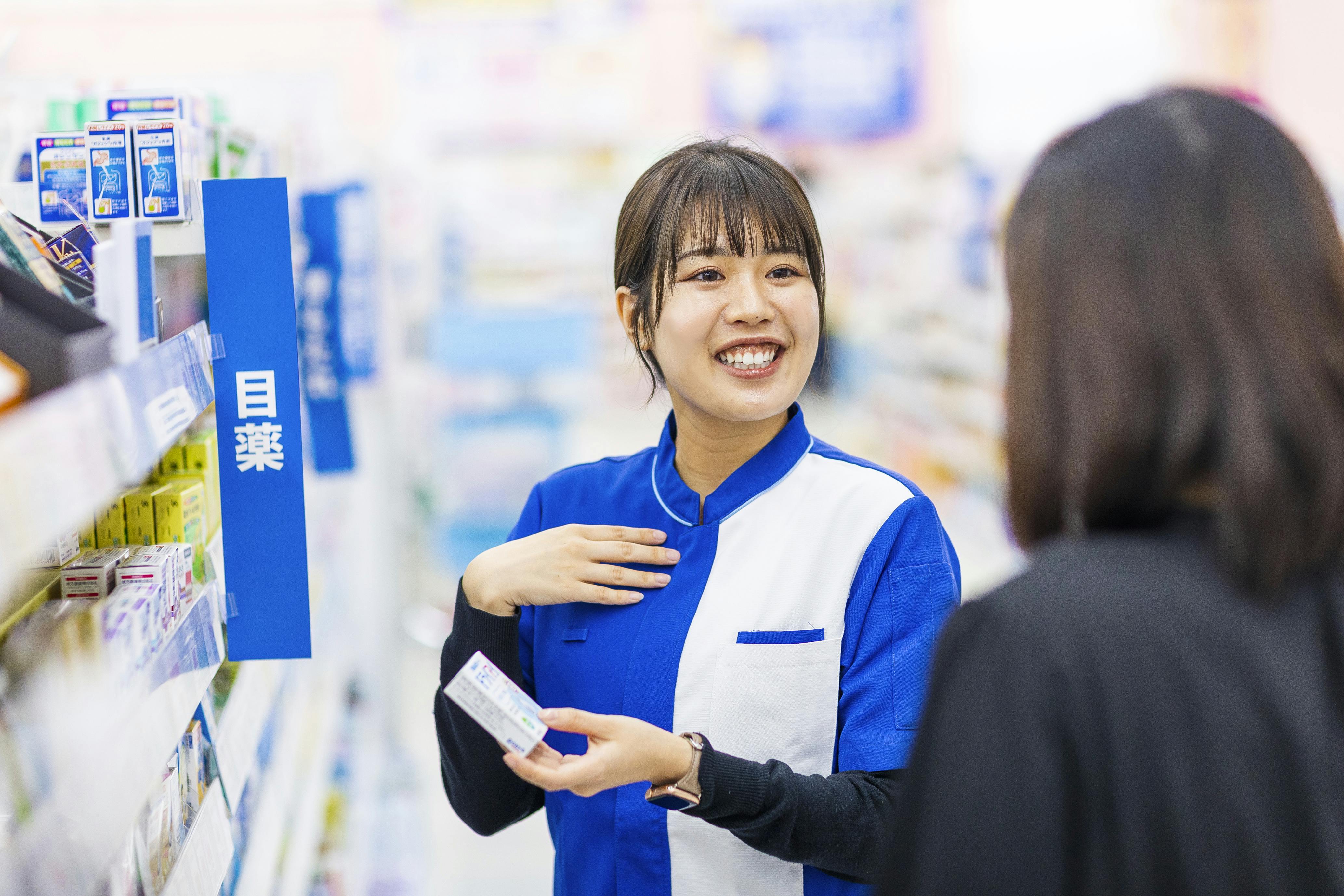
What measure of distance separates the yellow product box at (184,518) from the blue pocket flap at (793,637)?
0.77 metres

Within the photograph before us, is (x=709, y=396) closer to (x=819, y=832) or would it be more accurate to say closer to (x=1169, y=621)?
(x=819, y=832)

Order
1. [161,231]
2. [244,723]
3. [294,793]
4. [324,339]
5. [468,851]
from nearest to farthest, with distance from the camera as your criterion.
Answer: [161,231] → [244,723] → [294,793] → [324,339] → [468,851]

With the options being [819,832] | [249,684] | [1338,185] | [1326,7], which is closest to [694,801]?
[819,832]

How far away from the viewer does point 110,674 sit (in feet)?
3.34

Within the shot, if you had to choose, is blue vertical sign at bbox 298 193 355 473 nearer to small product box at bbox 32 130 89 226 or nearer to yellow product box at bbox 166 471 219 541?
yellow product box at bbox 166 471 219 541

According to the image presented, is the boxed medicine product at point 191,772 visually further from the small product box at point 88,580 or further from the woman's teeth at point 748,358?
the woman's teeth at point 748,358

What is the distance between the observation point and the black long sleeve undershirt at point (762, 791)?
1254 millimetres

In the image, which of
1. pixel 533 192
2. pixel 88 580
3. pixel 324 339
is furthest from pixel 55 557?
pixel 533 192

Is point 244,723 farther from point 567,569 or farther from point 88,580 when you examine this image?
point 567,569

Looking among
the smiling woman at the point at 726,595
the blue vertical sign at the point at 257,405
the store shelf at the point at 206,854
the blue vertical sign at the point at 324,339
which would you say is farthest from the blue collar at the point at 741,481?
the blue vertical sign at the point at 324,339

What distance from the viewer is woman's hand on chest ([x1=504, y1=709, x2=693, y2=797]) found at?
1171 millimetres

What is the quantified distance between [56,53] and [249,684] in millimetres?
10982

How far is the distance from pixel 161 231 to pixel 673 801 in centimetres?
103

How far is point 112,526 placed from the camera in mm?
1412
